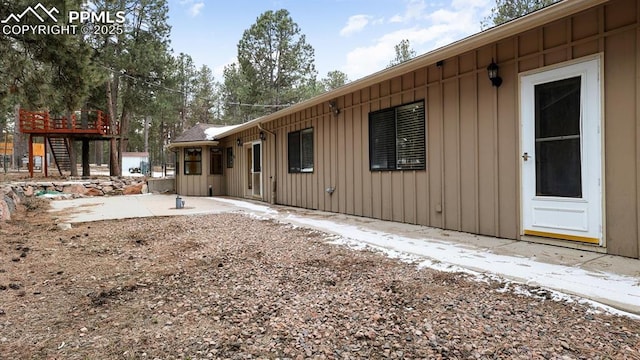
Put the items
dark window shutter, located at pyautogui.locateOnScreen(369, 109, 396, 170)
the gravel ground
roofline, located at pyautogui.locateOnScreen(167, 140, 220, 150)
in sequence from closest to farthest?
the gravel ground < dark window shutter, located at pyautogui.locateOnScreen(369, 109, 396, 170) < roofline, located at pyautogui.locateOnScreen(167, 140, 220, 150)

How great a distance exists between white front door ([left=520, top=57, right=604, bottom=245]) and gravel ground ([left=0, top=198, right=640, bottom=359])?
5.29 feet

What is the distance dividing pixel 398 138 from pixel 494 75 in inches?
70.0

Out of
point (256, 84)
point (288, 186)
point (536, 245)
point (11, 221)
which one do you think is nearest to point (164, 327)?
point (536, 245)

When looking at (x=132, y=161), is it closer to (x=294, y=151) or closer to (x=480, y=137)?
(x=294, y=151)

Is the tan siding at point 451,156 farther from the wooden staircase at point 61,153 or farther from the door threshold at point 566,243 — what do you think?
the wooden staircase at point 61,153

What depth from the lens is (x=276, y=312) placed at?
231 cm

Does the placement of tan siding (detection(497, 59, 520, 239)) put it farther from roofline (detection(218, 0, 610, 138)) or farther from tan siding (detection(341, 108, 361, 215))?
tan siding (detection(341, 108, 361, 215))

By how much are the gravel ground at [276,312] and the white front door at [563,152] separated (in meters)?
1.61

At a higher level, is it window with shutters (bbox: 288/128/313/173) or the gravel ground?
window with shutters (bbox: 288/128/313/173)

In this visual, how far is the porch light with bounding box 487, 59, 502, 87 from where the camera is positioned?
4.20 meters

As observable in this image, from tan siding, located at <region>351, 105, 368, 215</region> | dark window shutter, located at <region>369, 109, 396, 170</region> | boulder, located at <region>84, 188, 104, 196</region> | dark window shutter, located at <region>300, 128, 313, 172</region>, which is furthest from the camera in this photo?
boulder, located at <region>84, 188, 104, 196</region>

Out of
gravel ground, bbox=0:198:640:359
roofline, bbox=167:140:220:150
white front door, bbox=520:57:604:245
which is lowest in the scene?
gravel ground, bbox=0:198:640:359

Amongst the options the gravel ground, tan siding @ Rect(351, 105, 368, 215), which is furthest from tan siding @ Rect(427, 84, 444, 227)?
the gravel ground

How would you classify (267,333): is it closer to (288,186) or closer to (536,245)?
(536,245)
